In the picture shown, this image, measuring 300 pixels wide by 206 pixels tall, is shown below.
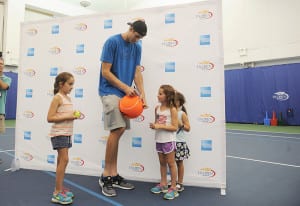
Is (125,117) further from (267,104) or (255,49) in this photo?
(255,49)

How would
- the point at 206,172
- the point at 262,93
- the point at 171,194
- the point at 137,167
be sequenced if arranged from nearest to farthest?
the point at 171,194, the point at 206,172, the point at 137,167, the point at 262,93

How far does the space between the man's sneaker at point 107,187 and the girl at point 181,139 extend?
689mm

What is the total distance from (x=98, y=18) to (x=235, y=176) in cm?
264

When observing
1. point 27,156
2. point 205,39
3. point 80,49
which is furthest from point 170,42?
point 27,156

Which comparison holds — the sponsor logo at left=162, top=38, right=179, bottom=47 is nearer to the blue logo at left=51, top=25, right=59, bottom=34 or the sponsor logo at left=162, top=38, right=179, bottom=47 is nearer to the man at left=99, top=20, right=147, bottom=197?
the man at left=99, top=20, right=147, bottom=197

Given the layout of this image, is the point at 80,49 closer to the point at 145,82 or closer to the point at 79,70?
the point at 79,70

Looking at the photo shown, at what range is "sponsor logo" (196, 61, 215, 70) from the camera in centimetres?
284

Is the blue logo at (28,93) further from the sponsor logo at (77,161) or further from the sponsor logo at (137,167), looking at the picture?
the sponsor logo at (137,167)

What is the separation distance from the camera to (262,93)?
1089 cm

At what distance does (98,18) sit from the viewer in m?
3.27

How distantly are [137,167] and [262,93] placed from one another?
9.33 metres

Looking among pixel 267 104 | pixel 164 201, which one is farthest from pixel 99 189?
pixel 267 104

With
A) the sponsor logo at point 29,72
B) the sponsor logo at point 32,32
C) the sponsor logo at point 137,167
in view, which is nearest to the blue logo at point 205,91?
the sponsor logo at point 137,167

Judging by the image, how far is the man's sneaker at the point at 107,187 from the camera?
2.51 metres
